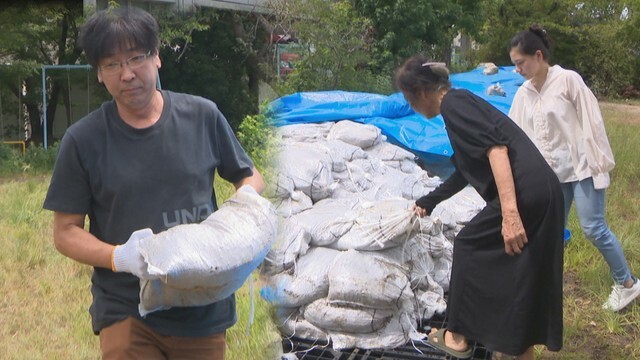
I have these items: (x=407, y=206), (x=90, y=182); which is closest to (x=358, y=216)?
(x=407, y=206)

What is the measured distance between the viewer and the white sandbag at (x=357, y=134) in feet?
15.8

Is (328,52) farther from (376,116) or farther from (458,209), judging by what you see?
(458,209)

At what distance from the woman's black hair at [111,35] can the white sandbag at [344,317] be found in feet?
5.09

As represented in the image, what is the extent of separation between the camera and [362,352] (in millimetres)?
2828

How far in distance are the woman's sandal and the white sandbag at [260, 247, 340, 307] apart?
47cm

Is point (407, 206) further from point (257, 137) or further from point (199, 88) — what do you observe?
point (199, 88)

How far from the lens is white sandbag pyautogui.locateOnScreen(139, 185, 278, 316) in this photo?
141 centimetres

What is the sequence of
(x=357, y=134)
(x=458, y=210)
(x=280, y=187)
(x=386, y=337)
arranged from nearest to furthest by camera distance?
(x=386, y=337)
(x=280, y=187)
(x=458, y=210)
(x=357, y=134)

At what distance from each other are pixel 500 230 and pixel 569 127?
989 mm

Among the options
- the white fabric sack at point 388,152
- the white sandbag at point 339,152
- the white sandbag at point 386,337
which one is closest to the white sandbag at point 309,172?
the white sandbag at point 339,152

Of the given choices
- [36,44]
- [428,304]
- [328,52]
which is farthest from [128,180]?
[36,44]

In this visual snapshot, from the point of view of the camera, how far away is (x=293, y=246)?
3014 millimetres

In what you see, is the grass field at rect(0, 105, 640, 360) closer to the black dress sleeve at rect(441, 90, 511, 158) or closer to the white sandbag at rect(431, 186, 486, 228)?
the white sandbag at rect(431, 186, 486, 228)

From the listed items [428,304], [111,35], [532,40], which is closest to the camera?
[111,35]
